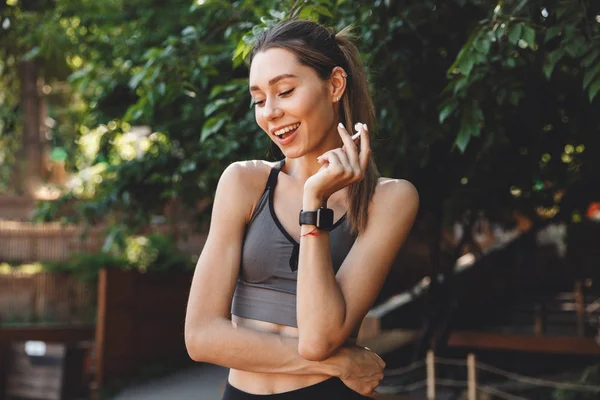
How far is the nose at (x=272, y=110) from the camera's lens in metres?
2.02

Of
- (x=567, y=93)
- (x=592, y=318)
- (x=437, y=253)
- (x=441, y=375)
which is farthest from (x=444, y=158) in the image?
(x=592, y=318)

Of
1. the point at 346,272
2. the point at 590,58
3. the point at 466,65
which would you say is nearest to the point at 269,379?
the point at 346,272

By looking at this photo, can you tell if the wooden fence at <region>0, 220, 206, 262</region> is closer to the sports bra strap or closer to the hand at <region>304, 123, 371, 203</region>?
the sports bra strap

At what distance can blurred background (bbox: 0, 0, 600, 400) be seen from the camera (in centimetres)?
472

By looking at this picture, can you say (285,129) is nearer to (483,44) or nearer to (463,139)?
(483,44)

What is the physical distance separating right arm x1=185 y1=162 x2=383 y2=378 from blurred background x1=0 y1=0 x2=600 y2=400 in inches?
29.9

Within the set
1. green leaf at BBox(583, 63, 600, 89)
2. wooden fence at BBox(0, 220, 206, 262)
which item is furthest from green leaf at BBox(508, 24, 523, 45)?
wooden fence at BBox(0, 220, 206, 262)

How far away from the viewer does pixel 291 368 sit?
196 centimetres

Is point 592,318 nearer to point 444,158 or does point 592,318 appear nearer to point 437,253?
point 437,253

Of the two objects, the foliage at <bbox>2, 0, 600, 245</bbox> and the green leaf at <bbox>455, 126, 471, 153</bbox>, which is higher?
the foliage at <bbox>2, 0, 600, 245</bbox>

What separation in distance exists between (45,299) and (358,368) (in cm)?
1285

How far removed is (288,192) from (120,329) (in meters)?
11.3

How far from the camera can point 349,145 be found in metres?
1.97

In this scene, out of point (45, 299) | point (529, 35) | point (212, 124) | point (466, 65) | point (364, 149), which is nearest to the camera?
point (364, 149)
